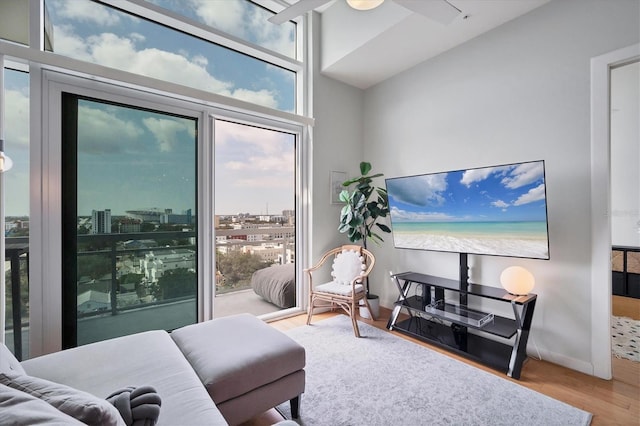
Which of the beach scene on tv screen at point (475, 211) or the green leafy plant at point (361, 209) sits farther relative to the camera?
the green leafy plant at point (361, 209)

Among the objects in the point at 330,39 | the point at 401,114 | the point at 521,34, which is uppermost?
the point at 330,39

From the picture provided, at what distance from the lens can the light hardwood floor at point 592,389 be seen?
70.4 inches

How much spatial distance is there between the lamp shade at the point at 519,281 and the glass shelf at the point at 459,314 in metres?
0.34

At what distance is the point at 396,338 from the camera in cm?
287

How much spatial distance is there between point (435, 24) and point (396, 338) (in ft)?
9.64

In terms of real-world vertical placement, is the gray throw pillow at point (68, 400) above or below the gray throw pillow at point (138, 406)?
above

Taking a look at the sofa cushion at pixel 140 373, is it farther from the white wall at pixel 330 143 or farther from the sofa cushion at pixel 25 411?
the white wall at pixel 330 143

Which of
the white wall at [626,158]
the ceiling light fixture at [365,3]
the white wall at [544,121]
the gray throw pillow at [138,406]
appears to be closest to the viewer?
the gray throw pillow at [138,406]

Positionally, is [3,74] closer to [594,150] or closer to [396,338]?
[396,338]

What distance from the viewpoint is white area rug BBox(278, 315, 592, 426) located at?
1.76 m

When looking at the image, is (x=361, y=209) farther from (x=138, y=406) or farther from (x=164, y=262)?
(x=138, y=406)

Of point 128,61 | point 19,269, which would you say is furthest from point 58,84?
point 19,269

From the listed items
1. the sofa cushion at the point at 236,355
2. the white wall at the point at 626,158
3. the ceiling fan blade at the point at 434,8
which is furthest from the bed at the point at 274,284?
the white wall at the point at 626,158

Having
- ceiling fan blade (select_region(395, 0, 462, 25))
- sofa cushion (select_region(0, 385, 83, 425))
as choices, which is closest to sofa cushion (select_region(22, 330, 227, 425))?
sofa cushion (select_region(0, 385, 83, 425))
